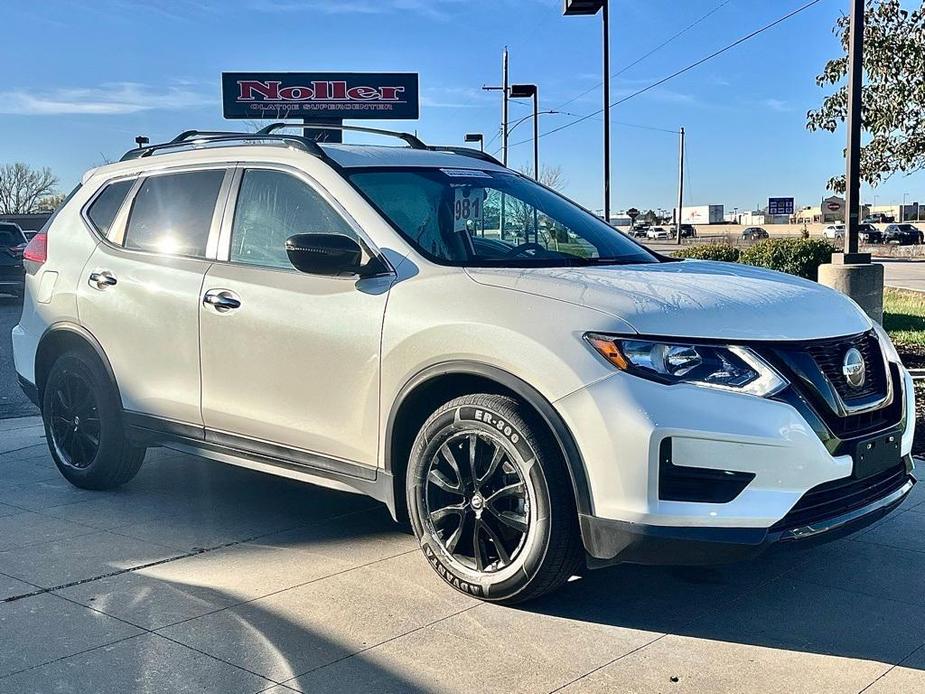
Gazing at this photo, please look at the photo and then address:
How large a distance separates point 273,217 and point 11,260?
17.3 meters

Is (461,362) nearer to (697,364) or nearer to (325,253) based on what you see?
(325,253)

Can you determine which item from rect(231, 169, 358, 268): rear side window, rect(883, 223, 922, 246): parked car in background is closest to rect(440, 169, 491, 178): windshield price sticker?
rect(231, 169, 358, 268): rear side window

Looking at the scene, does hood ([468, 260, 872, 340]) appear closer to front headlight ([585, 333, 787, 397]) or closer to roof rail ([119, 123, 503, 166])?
front headlight ([585, 333, 787, 397])

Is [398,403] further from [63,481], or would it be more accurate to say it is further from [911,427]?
[63,481]

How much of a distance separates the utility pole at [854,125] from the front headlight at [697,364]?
7839mm

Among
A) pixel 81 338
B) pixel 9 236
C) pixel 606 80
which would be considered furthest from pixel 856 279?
pixel 9 236

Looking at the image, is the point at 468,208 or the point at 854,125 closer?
the point at 468,208

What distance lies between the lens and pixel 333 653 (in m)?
3.57

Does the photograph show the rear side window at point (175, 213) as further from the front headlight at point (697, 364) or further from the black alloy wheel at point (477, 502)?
the front headlight at point (697, 364)

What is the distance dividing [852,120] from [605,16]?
12955mm

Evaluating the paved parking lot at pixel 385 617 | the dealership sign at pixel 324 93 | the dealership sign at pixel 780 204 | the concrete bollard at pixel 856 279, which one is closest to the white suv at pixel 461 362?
the paved parking lot at pixel 385 617

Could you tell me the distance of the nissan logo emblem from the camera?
3.79 metres

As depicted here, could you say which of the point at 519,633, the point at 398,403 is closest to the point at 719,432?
the point at 519,633

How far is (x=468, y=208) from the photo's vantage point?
16.0ft
